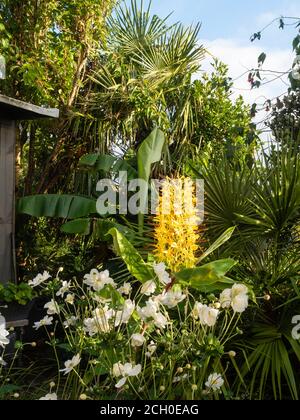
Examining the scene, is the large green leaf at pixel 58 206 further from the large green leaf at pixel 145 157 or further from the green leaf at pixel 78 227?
the large green leaf at pixel 145 157

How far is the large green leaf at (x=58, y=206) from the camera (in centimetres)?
678

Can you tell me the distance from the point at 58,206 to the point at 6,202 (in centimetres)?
59

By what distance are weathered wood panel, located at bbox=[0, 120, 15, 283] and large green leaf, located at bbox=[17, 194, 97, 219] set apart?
0.27 meters

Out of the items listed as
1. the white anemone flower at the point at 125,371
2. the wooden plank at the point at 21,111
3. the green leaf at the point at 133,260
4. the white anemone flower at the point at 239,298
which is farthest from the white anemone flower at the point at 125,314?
the wooden plank at the point at 21,111

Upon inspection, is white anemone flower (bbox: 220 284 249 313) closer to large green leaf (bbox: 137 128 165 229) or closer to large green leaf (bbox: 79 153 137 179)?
large green leaf (bbox: 137 128 165 229)

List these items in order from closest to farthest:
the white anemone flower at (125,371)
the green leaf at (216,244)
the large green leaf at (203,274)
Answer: the white anemone flower at (125,371), the large green leaf at (203,274), the green leaf at (216,244)

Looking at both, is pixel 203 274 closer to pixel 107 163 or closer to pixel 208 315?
pixel 208 315

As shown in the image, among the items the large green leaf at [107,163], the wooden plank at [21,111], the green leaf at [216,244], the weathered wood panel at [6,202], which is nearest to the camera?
the green leaf at [216,244]

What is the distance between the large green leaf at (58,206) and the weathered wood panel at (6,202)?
27 cm

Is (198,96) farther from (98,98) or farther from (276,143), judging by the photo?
(276,143)

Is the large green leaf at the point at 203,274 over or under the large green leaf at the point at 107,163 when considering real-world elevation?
under

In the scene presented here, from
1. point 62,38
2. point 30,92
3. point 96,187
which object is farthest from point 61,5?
point 96,187

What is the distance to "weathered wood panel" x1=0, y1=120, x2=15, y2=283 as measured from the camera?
6660 millimetres

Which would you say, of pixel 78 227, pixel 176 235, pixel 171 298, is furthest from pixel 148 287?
pixel 78 227
